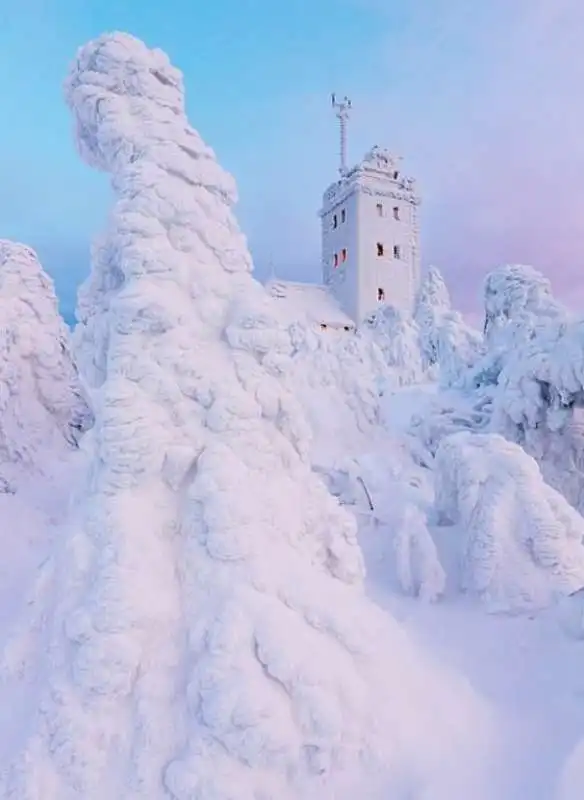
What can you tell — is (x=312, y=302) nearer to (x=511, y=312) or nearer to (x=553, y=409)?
(x=511, y=312)

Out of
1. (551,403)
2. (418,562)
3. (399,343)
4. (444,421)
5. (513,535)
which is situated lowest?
(418,562)

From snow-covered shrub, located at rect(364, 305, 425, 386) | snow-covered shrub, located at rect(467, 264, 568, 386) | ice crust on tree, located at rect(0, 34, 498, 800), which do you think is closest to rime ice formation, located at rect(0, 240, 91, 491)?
→ ice crust on tree, located at rect(0, 34, 498, 800)

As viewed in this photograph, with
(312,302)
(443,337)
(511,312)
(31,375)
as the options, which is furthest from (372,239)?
(31,375)

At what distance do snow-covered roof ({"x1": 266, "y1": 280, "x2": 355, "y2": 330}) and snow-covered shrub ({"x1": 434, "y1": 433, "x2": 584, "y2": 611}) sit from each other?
32.7 metres

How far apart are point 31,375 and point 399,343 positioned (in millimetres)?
21068

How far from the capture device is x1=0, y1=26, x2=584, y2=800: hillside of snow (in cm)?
316

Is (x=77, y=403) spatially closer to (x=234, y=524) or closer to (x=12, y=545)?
(x=12, y=545)

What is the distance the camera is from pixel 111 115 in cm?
461

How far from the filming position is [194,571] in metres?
3.66

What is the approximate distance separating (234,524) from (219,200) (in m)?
2.52

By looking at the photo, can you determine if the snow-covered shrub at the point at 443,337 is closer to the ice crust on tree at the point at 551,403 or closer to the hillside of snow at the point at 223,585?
the ice crust on tree at the point at 551,403

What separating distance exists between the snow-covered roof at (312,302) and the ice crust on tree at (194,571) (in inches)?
1349

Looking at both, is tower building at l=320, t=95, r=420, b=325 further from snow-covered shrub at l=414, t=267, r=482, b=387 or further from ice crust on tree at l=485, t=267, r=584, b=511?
ice crust on tree at l=485, t=267, r=584, b=511

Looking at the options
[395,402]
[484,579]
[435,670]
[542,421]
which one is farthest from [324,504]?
[395,402]
